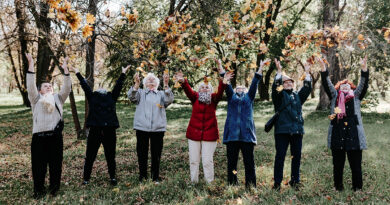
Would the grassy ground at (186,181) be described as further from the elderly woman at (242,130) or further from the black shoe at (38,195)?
the elderly woman at (242,130)

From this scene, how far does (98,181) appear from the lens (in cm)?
622

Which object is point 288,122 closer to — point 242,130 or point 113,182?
point 242,130

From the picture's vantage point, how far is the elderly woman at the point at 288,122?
5.41 metres

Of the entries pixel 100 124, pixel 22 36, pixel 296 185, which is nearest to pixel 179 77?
pixel 100 124

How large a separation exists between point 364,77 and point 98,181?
547 cm

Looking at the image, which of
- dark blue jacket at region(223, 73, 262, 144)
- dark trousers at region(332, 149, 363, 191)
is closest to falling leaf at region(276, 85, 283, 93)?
dark blue jacket at region(223, 73, 262, 144)

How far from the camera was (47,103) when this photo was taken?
16.8 ft

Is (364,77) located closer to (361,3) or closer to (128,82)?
(128,82)

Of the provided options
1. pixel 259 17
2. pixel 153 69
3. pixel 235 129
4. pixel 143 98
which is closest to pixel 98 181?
pixel 143 98

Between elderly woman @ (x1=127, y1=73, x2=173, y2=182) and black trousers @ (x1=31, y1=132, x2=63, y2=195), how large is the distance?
147 centimetres

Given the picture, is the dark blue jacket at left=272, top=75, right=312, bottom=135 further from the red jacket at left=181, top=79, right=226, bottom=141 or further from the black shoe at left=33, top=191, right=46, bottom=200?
the black shoe at left=33, top=191, right=46, bottom=200

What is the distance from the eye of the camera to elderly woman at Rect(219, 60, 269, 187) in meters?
5.56

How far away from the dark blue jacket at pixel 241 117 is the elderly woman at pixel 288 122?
1.35 feet

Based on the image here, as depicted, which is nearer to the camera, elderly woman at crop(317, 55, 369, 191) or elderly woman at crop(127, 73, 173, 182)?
elderly woman at crop(317, 55, 369, 191)
